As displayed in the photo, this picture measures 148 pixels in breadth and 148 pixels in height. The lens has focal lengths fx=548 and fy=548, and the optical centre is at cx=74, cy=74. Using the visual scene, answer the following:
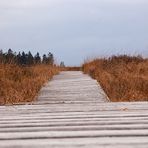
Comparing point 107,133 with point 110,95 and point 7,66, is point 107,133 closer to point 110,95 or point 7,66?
point 110,95

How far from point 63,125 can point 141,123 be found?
69 cm

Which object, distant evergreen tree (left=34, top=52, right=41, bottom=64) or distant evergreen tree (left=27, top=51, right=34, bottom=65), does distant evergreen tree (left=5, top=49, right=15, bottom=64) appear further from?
distant evergreen tree (left=34, top=52, right=41, bottom=64)

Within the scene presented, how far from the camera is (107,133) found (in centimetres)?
436

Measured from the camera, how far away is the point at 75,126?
477cm

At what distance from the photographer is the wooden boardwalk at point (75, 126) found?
400 cm

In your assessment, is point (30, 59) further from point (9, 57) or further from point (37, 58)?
point (9, 57)

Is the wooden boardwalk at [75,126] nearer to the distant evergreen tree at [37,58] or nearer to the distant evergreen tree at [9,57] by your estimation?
the distant evergreen tree at [9,57]

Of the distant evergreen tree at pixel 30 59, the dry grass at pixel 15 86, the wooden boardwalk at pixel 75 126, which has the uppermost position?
the distant evergreen tree at pixel 30 59

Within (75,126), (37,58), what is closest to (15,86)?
(75,126)

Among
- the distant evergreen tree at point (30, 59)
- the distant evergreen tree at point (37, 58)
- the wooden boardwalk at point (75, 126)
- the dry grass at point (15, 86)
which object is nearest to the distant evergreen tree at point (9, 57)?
the dry grass at point (15, 86)

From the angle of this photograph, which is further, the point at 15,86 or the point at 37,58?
the point at 37,58

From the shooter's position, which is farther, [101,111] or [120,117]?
[101,111]

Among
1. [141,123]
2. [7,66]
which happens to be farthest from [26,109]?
[7,66]

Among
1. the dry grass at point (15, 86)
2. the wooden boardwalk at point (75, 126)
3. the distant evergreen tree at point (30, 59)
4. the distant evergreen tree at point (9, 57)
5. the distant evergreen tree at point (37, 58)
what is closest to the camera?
the wooden boardwalk at point (75, 126)
